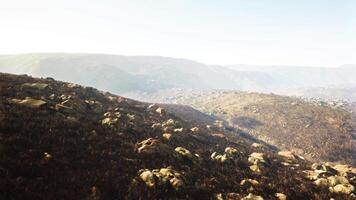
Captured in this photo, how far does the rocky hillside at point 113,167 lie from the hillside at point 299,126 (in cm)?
1844

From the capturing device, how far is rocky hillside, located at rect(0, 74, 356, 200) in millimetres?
10391

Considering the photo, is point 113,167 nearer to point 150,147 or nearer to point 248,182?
point 150,147

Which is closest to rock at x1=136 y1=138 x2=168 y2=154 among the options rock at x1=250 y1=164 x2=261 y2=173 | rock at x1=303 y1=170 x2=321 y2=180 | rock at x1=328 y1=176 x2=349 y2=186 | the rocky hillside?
the rocky hillside

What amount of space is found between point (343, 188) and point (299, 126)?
124 feet

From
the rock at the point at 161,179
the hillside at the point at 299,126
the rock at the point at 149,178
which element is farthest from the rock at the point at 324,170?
the hillside at the point at 299,126

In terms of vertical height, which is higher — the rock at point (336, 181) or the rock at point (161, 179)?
the rock at point (161, 179)

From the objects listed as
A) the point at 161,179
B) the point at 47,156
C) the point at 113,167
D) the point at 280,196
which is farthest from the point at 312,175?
the point at 47,156

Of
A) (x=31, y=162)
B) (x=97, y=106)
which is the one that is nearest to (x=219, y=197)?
(x=31, y=162)

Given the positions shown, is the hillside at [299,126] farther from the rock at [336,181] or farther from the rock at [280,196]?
the rock at [280,196]

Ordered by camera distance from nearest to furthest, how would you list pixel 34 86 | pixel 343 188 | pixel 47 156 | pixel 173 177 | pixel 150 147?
1. pixel 47 156
2. pixel 173 177
3. pixel 343 188
4. pixel 150 147
5. pixel 34 86

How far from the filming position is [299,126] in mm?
51500

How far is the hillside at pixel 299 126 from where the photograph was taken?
39438 millimetres

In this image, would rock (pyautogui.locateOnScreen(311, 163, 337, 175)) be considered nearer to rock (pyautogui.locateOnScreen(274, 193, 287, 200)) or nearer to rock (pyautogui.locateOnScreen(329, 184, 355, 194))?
rock (pyautogui.locateOnScreen(329, 184, 355, 194))

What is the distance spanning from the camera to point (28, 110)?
1775 cm
